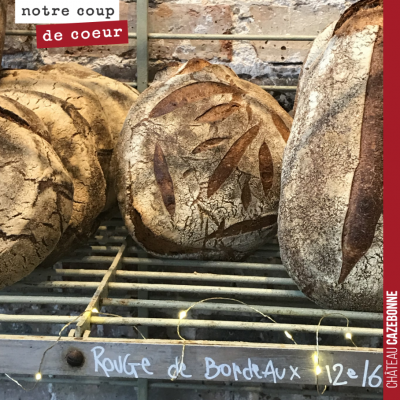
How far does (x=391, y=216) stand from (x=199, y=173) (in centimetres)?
47

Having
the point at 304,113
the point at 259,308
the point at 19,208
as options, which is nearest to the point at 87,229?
the point at 19,208

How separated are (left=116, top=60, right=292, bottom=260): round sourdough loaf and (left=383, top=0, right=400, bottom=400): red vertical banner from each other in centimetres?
39

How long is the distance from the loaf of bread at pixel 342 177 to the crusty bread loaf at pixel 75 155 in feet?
1.57

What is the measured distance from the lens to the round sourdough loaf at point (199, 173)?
974 mm

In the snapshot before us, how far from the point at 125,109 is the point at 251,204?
518 millimetres

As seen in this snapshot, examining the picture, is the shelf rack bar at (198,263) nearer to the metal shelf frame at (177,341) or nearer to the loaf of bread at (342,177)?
the metal shelf frame at (177,341)

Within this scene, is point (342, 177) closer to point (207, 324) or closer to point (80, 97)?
point (207, 324)

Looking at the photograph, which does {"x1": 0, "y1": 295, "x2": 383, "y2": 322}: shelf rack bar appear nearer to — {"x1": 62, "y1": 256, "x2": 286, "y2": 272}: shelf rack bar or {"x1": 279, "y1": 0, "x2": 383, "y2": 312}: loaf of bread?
{"x1": 279, "y1": 0, "x2": 383, "y2": 312}: loaf of bread

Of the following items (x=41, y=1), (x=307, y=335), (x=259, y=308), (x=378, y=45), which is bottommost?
(x=307, y=335)

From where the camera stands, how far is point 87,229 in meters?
1.03

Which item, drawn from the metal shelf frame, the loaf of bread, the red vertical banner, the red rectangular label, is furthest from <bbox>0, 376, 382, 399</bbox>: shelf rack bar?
the red rectangular label

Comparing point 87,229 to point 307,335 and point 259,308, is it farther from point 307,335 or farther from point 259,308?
point 307,335

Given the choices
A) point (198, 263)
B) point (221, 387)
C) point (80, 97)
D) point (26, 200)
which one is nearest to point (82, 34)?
point (80, 97)

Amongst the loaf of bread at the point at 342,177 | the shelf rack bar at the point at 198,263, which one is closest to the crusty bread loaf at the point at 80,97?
the shelf rack bar at the point at 198,263
